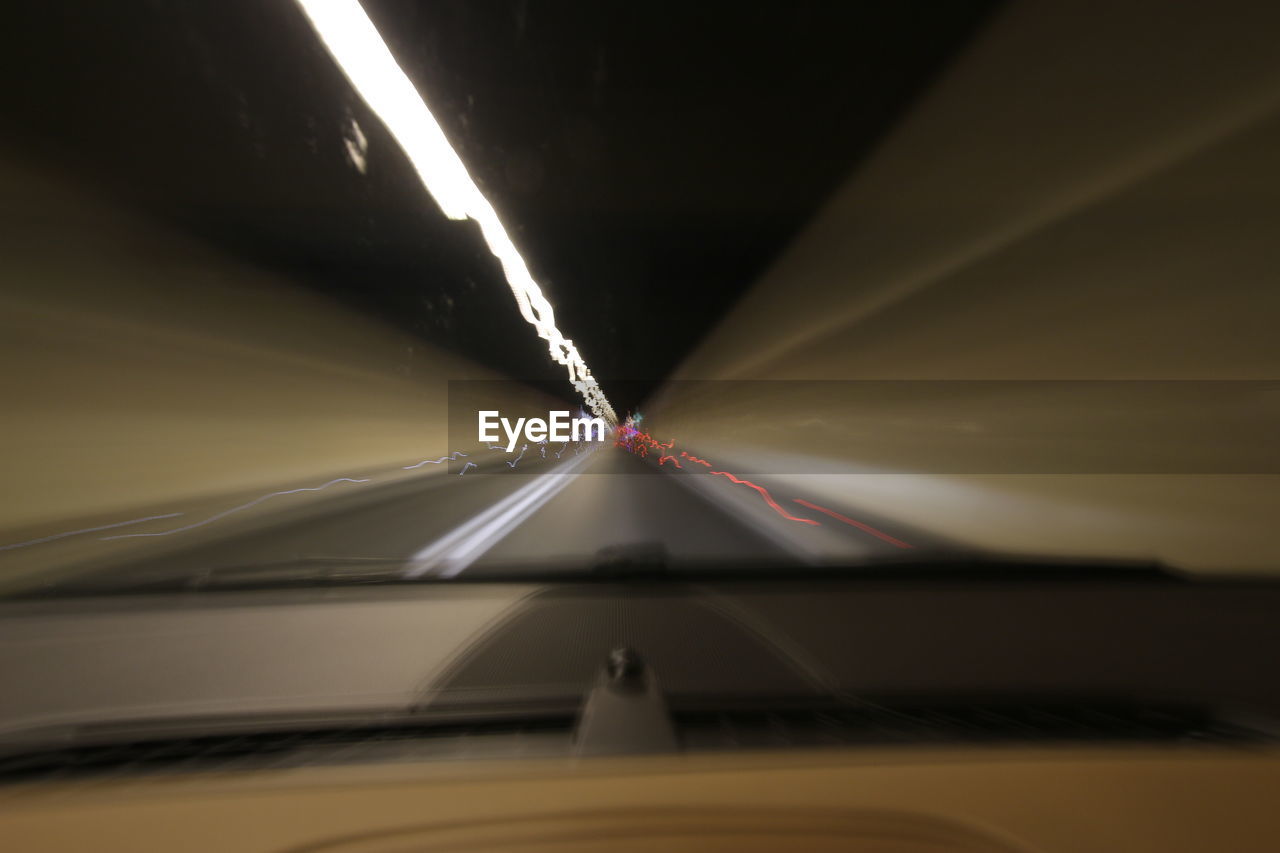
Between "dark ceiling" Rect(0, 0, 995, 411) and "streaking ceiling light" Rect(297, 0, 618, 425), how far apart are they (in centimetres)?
18

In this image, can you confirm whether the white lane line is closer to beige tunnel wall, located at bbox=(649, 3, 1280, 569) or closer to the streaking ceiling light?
the streaking ceiling light

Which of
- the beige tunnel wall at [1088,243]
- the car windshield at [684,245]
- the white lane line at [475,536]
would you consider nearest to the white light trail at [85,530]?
the car windshield at [684,245]

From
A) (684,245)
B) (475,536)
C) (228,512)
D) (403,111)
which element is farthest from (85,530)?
(684,245)

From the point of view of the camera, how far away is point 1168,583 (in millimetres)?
3969

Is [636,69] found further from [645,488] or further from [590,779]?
[645,488]

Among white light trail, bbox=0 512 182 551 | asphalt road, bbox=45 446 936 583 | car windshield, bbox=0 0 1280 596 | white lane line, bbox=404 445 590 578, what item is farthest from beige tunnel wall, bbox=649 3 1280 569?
white light trail, bbox=0 512 182 551

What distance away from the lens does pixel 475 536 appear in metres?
7.39

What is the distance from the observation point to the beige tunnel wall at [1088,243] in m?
4.82

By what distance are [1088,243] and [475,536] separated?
6.85 meters

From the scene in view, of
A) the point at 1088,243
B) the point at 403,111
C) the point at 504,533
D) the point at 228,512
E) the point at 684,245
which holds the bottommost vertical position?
the point at 504,533

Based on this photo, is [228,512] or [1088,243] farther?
[228,512]

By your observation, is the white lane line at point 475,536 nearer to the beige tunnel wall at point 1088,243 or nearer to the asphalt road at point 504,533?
the asphalt road at point 504,533

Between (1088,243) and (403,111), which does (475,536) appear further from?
(1088,243)

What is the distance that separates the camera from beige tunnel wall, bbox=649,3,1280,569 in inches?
190
